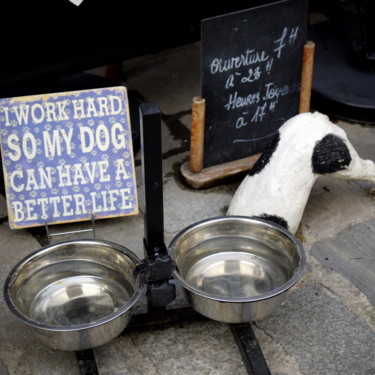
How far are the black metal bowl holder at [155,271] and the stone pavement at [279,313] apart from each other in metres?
0.07

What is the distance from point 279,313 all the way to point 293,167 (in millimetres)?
652

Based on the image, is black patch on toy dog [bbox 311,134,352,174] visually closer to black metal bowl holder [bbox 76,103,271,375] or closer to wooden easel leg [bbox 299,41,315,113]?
wooden easel leg [bbox 299,41,315,113]

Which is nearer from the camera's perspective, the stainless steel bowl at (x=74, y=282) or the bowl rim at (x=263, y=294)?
the bowl rim at (x=263, y=294)

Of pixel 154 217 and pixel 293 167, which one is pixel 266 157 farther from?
pixel 154 217

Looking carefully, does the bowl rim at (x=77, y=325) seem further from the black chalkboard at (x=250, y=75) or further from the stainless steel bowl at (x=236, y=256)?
the black chalkboard at (x=250, y=75)

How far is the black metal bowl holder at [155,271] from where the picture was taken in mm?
2486

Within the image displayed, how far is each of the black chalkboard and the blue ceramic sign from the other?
56 centimetres

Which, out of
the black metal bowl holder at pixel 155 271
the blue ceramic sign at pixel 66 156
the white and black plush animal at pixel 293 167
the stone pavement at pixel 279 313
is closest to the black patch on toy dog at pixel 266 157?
the white and black plush animal at pixel 293 167

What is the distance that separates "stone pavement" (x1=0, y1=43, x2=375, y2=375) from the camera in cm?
281

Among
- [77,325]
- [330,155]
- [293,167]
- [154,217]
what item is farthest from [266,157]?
[77,325]

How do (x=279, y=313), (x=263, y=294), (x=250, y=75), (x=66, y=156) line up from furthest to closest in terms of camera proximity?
(x=250, y=75)
(x=66, y=156)
(x=279, y=313)
(x=263, y=294)

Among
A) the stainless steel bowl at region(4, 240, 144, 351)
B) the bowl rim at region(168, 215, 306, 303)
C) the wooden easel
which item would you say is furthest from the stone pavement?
the bowl rim at region(168, 215, 306, 303)

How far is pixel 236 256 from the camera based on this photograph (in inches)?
120

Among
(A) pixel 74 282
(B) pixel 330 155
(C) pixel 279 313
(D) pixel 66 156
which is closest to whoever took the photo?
(A) pixel 74 282
